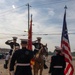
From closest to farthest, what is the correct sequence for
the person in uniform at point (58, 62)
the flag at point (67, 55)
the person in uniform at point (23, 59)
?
the person in uniform at point (23, 59) → the person in uniform at point (58, 62) → the flag at point (67, 55)

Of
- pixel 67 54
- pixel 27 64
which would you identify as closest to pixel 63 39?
pixel 67 54

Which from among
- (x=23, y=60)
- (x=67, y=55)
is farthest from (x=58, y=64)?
(x=67, y=55)

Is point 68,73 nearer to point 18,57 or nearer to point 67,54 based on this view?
point 67,54

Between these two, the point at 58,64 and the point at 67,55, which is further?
the point at 67,55

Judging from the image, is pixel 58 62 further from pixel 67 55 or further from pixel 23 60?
pixel 67 55

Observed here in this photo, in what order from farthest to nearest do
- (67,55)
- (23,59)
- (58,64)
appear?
(67,55), (58,64), (23,59)

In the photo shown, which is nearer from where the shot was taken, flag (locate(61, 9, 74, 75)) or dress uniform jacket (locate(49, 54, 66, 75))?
dress uniform jacket (locate(49, 54, 66, 75))

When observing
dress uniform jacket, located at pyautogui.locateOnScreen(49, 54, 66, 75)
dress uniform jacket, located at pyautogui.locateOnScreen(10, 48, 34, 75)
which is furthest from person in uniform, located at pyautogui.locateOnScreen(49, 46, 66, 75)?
dress uniform jacket, located at pyautogui.locateOnScreen(10, 48, 34, 75)

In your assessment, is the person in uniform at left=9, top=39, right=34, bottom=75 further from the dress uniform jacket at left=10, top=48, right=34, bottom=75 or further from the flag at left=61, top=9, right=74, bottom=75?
the flag at left=61, top=9, right=74, bottom=75

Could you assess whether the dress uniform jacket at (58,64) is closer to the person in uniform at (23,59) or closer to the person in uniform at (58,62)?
the person in uniform at (58,62)

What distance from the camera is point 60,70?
1095 cm

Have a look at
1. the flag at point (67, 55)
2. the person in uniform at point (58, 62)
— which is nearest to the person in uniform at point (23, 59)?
the person in uniform at point (58, 62)

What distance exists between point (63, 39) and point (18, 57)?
6.10m

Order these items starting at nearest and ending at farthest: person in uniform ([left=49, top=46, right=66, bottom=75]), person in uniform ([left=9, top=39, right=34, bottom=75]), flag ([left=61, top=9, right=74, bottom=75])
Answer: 1. person in uniform ([left=9, top=39, right=34, bottom=75])
2. person in uniform ([left=49, top=46, right=66, bottom=75])
3. flag ([left=61, top=9, right=74, bottom=75])
